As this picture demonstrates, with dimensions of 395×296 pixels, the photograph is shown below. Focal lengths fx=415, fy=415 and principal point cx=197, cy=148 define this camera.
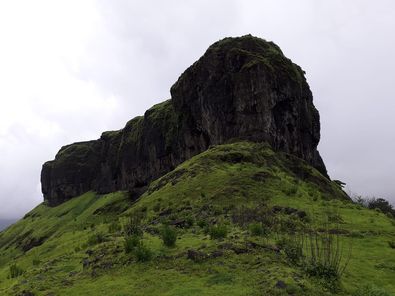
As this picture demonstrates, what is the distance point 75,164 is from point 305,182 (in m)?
135

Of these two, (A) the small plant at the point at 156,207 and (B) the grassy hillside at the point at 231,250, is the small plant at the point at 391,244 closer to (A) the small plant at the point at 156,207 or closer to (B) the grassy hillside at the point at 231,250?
(B) the grassy hillside at the point at 231,250

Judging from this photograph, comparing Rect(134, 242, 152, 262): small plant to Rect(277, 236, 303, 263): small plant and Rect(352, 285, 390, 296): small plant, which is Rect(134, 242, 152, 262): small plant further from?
Rect(352, 285, 390, 296): small plant

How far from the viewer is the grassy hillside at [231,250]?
68.3 feet

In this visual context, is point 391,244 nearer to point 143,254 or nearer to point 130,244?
point 143,254

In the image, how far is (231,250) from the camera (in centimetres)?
2450

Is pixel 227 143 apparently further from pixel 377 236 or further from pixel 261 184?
pixel 377 236

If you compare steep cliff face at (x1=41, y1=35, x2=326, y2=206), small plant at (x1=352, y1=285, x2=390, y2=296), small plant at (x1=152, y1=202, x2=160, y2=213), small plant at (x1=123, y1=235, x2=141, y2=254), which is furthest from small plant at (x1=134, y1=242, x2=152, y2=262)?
steep cliff face at (x1=41, y1=35, x2=326, y2=206)

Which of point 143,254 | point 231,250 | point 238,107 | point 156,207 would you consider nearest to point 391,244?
point 231,250

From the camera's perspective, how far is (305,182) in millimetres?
62188

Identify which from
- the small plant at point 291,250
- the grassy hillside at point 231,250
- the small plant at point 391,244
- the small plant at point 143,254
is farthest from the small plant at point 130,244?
the small plant at point 391,244

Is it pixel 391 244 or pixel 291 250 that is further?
pixel 391 244

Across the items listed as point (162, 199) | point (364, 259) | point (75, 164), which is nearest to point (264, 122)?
point (162, 199)

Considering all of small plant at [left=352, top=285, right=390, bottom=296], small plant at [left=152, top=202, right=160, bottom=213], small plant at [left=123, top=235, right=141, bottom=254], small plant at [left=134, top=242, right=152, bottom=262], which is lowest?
small plant at [left=352, top=285, right=390, bottom=296]

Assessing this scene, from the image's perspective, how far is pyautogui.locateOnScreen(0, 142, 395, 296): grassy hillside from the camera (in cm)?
2083
